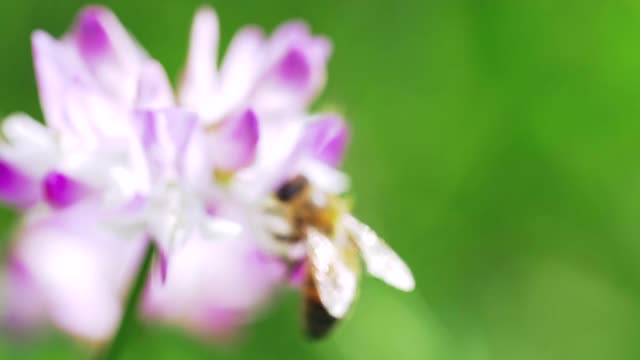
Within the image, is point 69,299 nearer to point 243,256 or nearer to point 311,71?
point 243,256

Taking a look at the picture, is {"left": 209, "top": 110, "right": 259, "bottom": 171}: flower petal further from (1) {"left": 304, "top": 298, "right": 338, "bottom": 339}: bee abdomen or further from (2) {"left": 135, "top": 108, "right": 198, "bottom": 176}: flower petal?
(1) {"left": 304, "top": 298, "right": 338, "bottom": 339}: bee abdomen

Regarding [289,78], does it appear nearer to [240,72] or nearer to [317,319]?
[240,72]

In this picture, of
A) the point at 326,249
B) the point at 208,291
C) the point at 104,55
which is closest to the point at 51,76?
the point at 104,55

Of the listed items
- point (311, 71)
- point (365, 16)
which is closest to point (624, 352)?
point (365, 16)

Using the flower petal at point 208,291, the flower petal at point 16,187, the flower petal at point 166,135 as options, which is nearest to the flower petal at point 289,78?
the flower petal at point 166,135

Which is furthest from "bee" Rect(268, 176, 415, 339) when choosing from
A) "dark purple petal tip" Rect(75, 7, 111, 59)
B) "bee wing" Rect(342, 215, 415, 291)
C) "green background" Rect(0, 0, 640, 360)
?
"green background" Rect(0, 0, 640, 360)

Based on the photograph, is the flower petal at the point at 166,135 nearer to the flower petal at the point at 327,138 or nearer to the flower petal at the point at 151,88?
the flower petal at the point at 151,88
